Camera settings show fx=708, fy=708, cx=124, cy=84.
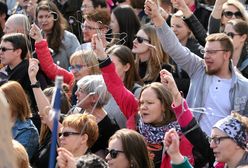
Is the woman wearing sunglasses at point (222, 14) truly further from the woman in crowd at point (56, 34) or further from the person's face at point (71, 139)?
the person's face at point (71, 139)

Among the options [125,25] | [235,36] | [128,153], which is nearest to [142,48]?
[235,36]

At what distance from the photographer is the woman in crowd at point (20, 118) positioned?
5961 millimetres

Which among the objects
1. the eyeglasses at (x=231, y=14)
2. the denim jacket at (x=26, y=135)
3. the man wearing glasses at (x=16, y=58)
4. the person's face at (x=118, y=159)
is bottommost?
the denim jacket at (x=26, y=135)

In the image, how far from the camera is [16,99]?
5.98m

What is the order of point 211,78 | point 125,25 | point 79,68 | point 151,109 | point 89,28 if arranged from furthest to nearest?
1. point 125,25
2. point 89,28
3. point 79,68
4. point 211,78
5. point 151,109

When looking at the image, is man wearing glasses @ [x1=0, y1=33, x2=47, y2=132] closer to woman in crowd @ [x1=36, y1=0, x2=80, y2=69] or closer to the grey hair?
woman in crowd @ [x1=36, y1=0, x2=80, y2=69]

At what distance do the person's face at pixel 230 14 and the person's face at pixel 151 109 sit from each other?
242 centimetres

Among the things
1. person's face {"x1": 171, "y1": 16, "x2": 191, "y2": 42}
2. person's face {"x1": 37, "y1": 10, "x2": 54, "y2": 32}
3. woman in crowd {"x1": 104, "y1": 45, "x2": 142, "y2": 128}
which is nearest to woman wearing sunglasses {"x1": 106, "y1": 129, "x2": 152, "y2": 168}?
woman in crowd {"x1": 104, "y1": 45, "x2": 142, "y2": 128}

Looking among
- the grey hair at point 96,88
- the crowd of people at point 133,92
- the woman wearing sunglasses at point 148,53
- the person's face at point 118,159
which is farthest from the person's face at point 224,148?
the woman wearing sunglasses at point 148,53

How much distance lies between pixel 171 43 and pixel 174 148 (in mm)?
2162

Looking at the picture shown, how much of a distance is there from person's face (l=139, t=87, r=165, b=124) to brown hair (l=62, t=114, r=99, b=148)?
1.32ft

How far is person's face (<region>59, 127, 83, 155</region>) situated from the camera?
16.8ft

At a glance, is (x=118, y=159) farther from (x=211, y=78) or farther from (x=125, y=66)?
(x=125, y=66)

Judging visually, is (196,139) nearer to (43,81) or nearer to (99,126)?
(99,126)
